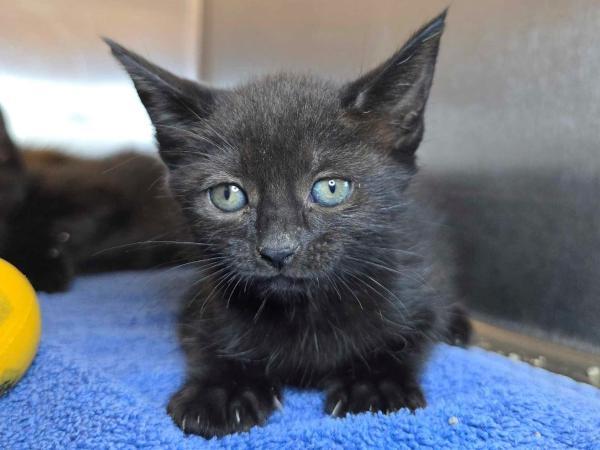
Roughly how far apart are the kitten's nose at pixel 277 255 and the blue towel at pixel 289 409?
26 cm

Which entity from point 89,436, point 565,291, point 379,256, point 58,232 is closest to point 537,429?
point 379,256

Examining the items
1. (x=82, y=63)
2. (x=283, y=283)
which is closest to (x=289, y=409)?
(x=283, y=283)

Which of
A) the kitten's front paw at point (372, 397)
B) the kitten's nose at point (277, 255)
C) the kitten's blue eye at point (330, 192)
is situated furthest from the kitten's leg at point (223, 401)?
the kitten's blue eye at point (330, 192)

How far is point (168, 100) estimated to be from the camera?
3.59 feet

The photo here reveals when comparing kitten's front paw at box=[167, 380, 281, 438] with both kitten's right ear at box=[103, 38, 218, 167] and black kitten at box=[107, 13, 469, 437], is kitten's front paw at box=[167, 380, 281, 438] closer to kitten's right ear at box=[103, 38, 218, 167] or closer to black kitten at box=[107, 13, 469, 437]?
black kitten at box=[107, 13, 469, 437]

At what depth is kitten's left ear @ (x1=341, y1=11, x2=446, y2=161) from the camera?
994mm

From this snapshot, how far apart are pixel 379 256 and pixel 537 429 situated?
38 cm

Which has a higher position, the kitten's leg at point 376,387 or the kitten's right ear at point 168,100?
the kitten's right ear at point 168,100

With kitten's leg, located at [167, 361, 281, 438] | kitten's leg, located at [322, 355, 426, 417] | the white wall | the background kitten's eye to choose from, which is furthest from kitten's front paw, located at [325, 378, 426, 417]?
the white wall

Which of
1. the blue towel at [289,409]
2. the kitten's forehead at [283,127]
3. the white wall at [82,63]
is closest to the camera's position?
the blue towel at [289,409]

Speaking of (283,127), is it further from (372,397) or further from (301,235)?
(372,397)

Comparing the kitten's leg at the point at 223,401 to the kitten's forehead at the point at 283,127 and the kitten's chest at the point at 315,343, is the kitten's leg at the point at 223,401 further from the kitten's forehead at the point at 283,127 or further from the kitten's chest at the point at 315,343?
the kitten's forehead at the point at 283,127

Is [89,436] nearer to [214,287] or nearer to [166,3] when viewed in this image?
[214,287]

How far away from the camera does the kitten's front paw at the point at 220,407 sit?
0.90 meters
